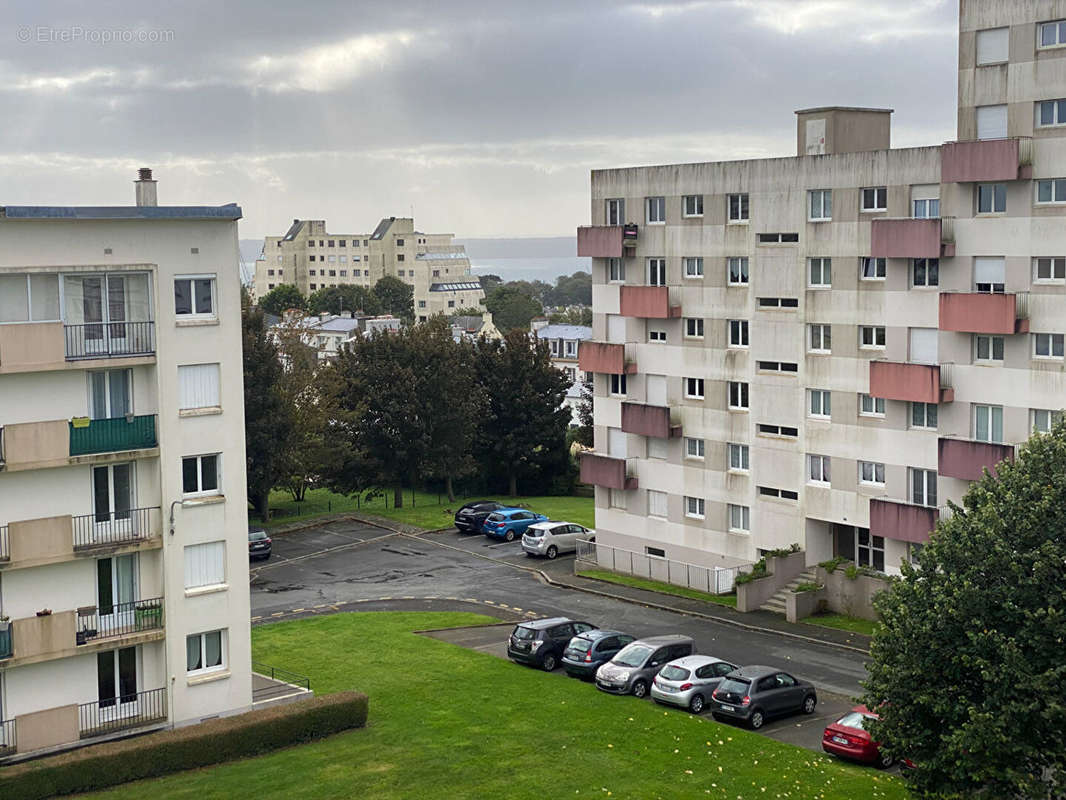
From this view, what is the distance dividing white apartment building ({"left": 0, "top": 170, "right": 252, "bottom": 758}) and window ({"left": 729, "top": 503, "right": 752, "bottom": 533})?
81.7 feet

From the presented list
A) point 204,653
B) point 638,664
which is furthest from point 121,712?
point 638,664

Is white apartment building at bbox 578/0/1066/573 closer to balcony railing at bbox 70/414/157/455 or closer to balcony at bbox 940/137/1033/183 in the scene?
balcony at bbox 940/137/1033/183

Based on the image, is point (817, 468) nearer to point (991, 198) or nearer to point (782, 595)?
point (782, 595)

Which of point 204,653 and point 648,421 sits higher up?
point 648,421

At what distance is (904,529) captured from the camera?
49.7 meters

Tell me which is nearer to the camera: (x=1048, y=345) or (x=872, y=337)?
(x=1048, y=345)

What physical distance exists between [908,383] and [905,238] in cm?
532

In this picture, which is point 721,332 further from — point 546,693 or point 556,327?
point 556,327

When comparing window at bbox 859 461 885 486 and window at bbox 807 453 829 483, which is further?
window at bbox 807 453 829 483

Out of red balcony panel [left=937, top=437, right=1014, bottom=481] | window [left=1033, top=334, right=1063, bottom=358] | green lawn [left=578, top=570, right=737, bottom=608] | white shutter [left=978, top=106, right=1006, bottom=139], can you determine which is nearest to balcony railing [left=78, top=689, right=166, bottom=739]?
green lawn [left=578, top=570, right=737, bottom=608]

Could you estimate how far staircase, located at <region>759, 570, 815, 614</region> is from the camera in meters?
53.5

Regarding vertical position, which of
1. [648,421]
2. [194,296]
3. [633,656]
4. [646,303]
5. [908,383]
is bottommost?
[633,656]

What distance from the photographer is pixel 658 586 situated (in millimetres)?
58344

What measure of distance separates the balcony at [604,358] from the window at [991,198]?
715 inches
